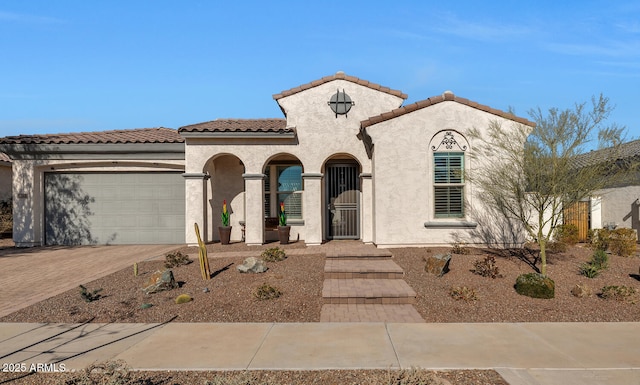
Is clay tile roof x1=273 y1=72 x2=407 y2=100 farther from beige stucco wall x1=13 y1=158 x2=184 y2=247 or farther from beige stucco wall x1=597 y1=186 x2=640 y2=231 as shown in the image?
beige stucco wall x1=597 y1=186 x2=640 y2=231

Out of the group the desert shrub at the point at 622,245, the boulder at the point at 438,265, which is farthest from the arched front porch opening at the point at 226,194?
the desert shrub at the point at 622,245

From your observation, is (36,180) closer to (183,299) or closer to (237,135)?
(237,135)

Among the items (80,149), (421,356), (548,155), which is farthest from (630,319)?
(80,149)

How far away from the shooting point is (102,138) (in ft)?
48.9

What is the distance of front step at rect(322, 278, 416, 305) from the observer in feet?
23.6

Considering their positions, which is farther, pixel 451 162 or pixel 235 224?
pixel 235 224

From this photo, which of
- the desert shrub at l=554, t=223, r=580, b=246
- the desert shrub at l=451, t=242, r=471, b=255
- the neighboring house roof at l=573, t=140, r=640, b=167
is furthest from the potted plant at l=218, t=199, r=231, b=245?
the desert shrub at l=554, t=223, r=580, b=246

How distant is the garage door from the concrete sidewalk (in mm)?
8938

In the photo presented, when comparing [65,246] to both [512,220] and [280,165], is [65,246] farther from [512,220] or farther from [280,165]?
[512,220]

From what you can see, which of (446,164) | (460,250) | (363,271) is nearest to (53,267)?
(363,271)

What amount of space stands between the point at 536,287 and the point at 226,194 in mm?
10584

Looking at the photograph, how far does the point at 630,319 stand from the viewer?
6.30 meters

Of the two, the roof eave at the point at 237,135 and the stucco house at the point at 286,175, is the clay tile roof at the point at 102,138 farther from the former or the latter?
the roof eave at the point at 237,135

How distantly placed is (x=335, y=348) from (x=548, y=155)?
6.23 metres
